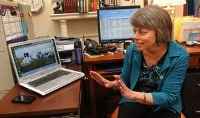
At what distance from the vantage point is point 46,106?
119 centimetres

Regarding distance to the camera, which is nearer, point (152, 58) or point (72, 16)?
point (152, 58)

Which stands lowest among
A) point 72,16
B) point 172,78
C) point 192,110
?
point 192,110

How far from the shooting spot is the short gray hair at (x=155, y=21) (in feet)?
4.03

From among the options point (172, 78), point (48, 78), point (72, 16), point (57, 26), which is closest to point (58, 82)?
point (48, 78)

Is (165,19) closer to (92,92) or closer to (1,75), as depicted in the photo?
(92,92)

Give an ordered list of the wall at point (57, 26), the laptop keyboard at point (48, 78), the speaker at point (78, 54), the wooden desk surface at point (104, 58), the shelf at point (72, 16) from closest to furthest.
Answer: the laptop keyboard at point (48, 78), the wooden desk surface at point (104, 58), the speaker at point (78, 54), the shelf at point (72, 16), the wall at point (57, 26)

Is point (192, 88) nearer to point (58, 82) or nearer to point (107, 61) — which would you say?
point (107, 61)

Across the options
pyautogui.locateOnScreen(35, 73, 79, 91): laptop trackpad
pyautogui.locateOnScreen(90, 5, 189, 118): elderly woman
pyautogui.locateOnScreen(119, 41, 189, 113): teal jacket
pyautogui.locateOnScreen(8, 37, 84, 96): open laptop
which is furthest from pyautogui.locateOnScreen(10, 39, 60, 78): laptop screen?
pyautogui.locateOnScreen(119, 41, 189, 113): teal jacket

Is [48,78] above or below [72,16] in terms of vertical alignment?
below

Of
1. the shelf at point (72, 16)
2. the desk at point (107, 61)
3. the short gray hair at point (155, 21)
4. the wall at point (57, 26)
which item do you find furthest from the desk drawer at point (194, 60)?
the shelf at point (72, 16)

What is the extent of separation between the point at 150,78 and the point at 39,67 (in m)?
0.82

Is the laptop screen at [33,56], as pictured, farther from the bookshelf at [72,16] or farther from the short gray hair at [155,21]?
the bookshelf at [72,16]

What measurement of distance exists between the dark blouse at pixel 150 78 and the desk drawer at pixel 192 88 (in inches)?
24.0

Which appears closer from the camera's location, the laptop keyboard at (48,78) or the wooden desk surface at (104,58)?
the laptop keyboard at (48,78)
